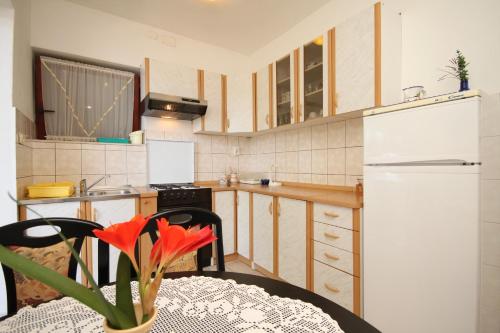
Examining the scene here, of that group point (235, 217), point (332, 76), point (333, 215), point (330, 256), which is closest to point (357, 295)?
point (330, 256)

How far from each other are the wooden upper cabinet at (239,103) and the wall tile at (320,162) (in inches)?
33.5

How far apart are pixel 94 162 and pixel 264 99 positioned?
1956 mm

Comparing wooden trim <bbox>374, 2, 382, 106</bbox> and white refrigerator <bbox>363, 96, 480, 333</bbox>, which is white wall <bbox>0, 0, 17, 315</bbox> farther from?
wooden trim <bbox>374, 2, 382, 106</bbox>


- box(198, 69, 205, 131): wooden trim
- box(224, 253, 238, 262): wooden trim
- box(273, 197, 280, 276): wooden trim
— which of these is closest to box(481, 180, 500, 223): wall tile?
box(273, 197, 280, 276): wooden trim

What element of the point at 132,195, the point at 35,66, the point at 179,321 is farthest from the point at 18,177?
the point at 179,321

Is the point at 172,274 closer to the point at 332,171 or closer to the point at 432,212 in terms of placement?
the point at 432,212

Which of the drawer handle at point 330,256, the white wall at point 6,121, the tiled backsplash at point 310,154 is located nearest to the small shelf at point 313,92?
the tiled backsplash at point 310,154

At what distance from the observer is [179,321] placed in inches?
24.4

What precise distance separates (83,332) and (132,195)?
5.62 ft

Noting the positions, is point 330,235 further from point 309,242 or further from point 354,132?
point 354,132

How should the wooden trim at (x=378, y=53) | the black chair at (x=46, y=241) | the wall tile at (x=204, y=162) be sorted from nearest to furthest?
the black chair at (x=46, y=241), the wooden trim at (x=378, y=53), the wall tile at (x=204, y=162)

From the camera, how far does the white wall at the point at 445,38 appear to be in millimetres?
1436

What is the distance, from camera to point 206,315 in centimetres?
65

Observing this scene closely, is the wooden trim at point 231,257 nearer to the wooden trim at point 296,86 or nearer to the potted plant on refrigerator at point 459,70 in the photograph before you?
the wooden trim at point 296,86
